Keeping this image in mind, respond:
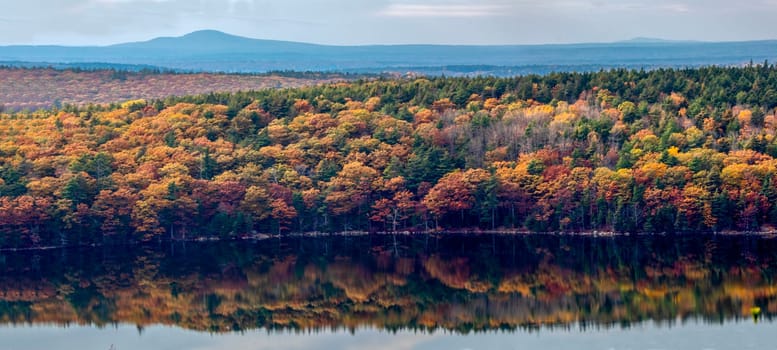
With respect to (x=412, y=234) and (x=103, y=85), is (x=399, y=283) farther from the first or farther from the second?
(x=103, y=85)

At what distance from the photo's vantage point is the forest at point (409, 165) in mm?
64188

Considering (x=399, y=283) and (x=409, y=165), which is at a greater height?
(x=409, y=165)

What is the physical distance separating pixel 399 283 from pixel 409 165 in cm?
1715

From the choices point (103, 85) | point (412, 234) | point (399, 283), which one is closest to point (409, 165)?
point (412, 234)

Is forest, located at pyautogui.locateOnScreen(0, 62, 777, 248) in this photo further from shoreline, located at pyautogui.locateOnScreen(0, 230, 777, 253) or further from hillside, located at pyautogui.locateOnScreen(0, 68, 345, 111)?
hillside, located at pyautogui.locateOnScreen(0, 68, 345, 111)

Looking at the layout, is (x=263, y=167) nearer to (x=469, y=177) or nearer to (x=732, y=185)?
(x=469, y=177)

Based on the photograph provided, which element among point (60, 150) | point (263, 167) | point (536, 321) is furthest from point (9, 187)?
point (536, 321)

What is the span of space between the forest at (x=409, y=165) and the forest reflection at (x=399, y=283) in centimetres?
203

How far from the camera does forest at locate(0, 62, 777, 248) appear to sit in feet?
211

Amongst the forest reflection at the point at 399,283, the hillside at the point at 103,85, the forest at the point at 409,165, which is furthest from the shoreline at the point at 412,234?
the hillside at the point at 103,85

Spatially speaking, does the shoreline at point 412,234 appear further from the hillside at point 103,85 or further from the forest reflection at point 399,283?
the hillside at point 103,85

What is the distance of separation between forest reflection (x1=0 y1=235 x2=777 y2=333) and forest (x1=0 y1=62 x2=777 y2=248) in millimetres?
2030

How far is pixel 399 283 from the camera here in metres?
53.8

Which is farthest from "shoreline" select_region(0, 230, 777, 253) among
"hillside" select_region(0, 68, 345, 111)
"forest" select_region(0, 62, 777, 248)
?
"hillside" select_region(0, 68, 345, 111)
